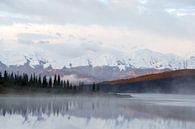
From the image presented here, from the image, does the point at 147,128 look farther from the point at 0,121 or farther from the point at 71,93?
the point at 71,93

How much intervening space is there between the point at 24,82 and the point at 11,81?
6.18m

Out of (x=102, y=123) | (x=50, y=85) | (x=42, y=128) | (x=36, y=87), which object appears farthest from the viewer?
(x=50, y=85)

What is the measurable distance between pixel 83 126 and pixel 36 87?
115913mm

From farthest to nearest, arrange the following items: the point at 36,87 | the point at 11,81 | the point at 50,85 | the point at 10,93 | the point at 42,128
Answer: the point at 50,85 < the point at 36,87 < the point at 11,81 < the point at 10,93 < the point at 42,128

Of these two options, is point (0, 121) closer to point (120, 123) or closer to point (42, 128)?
point (42, 128)

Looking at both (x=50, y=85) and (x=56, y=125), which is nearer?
(x=56, y=125)

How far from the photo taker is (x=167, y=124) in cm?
4347

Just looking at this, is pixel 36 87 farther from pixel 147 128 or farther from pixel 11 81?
pixel 147 128

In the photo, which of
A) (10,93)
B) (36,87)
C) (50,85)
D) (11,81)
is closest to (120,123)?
(10,93)

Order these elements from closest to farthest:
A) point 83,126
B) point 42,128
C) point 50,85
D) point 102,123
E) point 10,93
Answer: point 42,128, point 83,126, point 102,123, point 10,93, point 50,85

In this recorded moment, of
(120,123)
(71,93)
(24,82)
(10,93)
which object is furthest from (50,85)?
(120,123)

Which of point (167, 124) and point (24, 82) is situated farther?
point (24, 82)

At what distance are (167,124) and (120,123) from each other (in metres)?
4.19

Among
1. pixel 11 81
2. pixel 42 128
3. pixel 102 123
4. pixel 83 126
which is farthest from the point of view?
pixel 11 81
